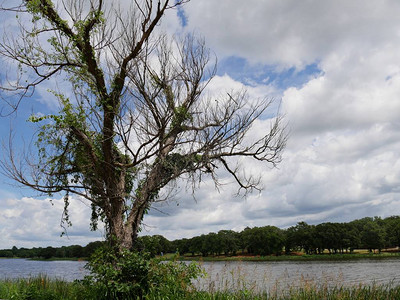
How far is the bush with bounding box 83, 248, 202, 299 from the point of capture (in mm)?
9000

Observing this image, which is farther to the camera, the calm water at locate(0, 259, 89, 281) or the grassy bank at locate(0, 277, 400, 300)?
the calm water at locate(0, 259, 89, 281)

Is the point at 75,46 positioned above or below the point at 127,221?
above

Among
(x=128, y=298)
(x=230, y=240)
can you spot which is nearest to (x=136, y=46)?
(x=128, y=298)

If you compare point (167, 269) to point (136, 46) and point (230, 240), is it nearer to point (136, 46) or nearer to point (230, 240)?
point (136, 46)

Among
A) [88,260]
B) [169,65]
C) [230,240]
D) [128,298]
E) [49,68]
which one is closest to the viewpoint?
[128,298]

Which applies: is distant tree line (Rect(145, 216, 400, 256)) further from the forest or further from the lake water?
the lake water

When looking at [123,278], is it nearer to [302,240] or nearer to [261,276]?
[261,276]

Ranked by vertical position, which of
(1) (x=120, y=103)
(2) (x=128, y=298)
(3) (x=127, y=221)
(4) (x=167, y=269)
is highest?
(1) (x=120, y=103)

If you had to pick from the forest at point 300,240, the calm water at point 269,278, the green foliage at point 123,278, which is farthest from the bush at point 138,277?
the forest at point 300,240

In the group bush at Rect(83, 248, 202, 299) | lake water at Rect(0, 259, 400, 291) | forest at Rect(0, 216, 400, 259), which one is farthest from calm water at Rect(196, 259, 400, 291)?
forest at Rect(0, 216, 400, 259)

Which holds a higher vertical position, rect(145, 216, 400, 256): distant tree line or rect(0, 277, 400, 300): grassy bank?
rect(145, 216, 400, 256): distant tree line

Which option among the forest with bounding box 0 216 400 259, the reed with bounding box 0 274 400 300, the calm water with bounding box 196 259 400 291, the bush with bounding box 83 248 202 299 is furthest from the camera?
the forest with bounding box 0 216 400 259

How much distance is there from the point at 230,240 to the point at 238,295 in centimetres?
9090

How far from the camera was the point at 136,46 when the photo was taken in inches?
437
